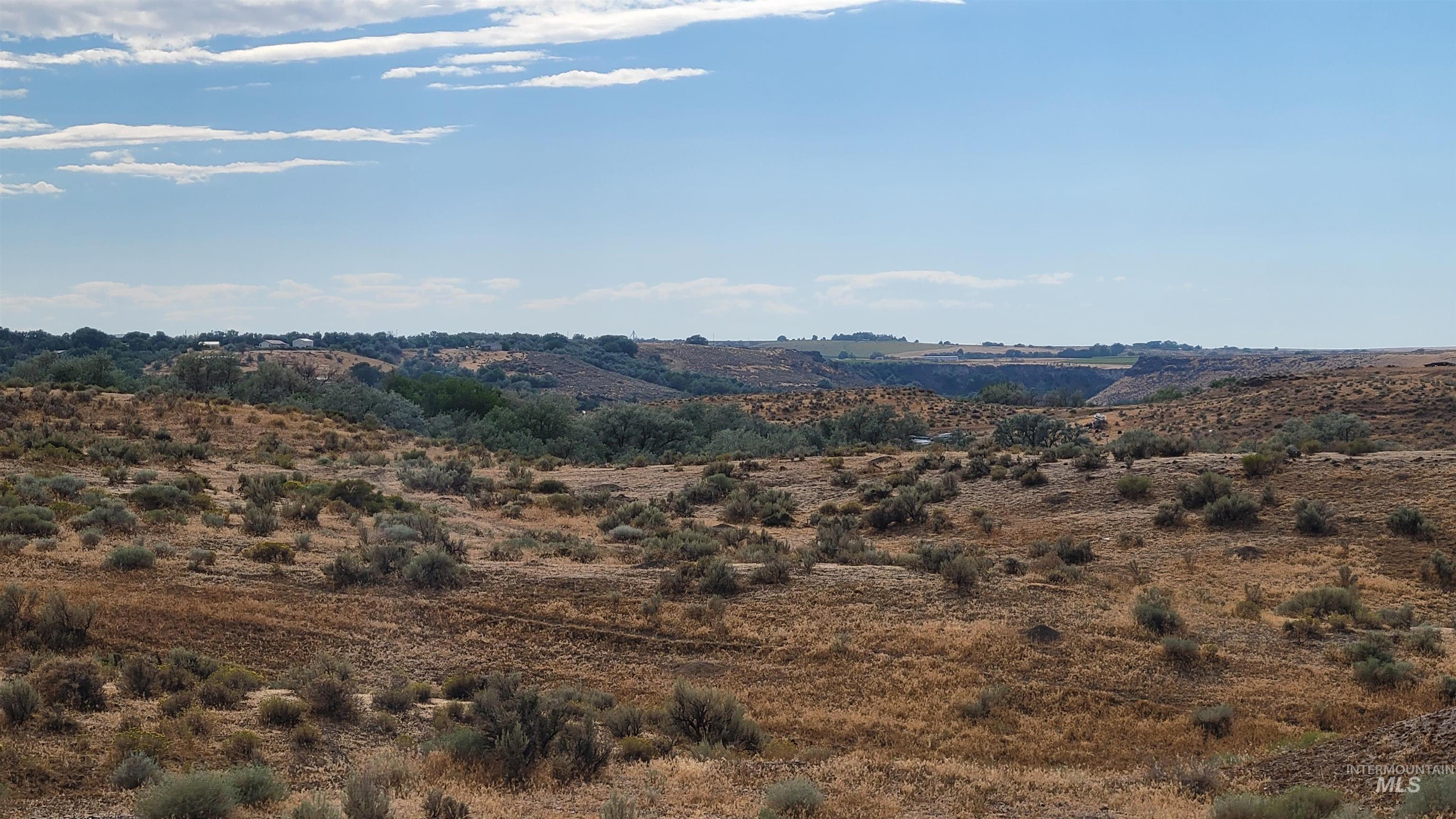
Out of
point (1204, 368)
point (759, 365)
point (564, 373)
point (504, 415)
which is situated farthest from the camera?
point (759, 365)

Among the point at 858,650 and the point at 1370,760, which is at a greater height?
the point at 1370,760

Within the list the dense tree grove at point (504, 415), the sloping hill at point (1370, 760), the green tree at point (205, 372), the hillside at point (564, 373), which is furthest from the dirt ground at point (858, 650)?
the hillside at point (564, 373)

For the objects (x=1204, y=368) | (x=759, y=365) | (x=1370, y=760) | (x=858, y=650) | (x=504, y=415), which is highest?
(x=759, y=365)

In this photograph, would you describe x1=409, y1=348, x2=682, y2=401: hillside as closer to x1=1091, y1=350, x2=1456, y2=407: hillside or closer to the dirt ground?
x1=1091, y1=350, x2=1456, y2=407: hillside

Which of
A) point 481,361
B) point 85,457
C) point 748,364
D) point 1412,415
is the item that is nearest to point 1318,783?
point 85,457

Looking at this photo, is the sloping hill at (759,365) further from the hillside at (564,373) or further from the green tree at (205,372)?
the green tree at (205,372)

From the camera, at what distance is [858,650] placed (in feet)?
56.6

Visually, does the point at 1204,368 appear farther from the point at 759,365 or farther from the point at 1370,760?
the point at 1370,760

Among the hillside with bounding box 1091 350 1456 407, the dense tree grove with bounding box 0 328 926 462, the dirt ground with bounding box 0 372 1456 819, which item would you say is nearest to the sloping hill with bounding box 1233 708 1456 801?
the dirt ground with bounding box 0 372 1456 819

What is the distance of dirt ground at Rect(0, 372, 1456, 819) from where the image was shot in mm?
10375

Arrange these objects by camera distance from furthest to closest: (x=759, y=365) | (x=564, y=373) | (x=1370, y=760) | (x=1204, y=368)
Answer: (x=759, y=365), (x=1204, y=368), (x=564, y=373), (x=1370, y=760)

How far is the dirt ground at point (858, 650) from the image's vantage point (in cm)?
1038

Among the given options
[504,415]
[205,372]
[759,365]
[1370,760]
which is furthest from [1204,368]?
[1370,760]

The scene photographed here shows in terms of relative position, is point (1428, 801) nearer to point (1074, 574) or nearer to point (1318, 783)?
point (1318, 783)
